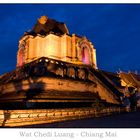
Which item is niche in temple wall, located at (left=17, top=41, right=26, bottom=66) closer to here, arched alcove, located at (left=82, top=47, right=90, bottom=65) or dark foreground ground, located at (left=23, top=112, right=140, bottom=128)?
arched alcove, located at (left=82, top=47, right=90, bottom=65)

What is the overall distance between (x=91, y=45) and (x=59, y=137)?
107ft

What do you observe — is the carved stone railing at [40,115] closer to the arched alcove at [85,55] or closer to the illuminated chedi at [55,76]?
the illuminated chedi at [55,76]

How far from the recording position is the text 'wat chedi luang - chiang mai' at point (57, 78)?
19.9 meters

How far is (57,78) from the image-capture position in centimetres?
2286

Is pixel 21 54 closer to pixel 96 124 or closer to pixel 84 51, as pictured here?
pixel 84 51

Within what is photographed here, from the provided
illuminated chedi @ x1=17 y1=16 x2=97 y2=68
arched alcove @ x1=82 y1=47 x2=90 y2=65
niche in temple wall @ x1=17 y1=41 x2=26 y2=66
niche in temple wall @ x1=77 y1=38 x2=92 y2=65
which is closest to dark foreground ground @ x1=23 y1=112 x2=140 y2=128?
illuminated chedi @ x1=17 y1=16 x2=97 y2=68

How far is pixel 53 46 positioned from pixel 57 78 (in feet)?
44.3

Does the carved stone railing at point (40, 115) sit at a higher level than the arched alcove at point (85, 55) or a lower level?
lower

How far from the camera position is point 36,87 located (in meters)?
21.5

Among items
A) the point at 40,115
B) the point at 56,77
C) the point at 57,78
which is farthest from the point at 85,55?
the point at 40,115

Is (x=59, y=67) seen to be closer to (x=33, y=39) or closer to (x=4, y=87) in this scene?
(x=4, y=87)

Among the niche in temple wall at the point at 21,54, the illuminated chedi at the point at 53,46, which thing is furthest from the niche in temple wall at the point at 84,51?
the niche in temple wall at the point at 21,54

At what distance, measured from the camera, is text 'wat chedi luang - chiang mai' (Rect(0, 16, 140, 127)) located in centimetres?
1986

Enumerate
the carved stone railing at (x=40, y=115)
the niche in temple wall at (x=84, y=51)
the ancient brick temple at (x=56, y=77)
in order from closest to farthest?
the carved stone railing at (x=40, y=115), the ancient brick temple at (x=56, y=77), the niche in temple wall at (x=84, y=51)
